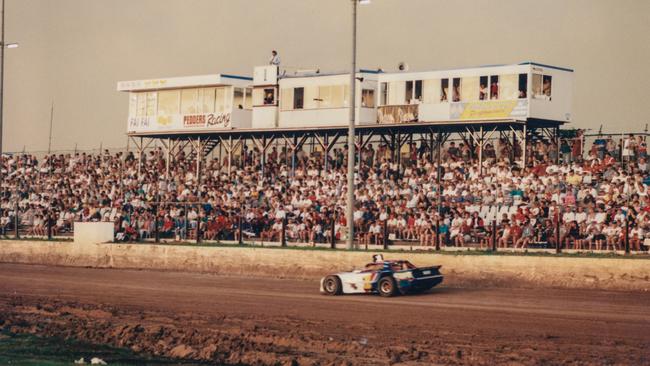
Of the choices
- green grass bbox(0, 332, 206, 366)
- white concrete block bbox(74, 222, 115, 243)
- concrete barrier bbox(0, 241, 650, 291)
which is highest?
white concrete block bbox(74, 222, 115, 243)

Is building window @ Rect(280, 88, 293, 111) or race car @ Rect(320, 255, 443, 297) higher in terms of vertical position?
building window @ Rect(280, 88, 293, 111)

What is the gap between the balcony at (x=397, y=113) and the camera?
1820 inches

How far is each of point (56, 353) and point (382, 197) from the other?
21469 millimetres

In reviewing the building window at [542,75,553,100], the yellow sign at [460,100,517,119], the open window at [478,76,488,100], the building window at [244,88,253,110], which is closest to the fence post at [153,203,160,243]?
the building window at [244,88,253,110]

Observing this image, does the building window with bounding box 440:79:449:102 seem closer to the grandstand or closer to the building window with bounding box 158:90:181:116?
the grandstand

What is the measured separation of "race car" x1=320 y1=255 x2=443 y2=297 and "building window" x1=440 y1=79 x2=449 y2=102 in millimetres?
19184

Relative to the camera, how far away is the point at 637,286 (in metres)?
25.6

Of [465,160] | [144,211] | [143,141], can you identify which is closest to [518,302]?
[465,160]

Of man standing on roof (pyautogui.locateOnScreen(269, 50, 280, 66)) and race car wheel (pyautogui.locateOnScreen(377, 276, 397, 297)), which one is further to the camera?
man standing on roof (pyautogui.locateOnScreen(269, 50, 280, 66))

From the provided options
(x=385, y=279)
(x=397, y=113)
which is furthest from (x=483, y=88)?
(x=385, y=279)

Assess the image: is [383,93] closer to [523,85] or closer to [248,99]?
[523,85]

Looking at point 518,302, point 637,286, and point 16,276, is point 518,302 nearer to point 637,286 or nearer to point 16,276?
point 637,286

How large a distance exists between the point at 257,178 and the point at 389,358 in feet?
98.0

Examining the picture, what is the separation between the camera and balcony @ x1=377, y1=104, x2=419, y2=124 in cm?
4622
